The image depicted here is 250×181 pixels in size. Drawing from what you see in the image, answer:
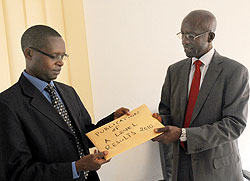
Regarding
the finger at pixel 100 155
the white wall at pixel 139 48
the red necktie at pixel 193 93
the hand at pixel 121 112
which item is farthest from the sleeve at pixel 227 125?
the white wall at pixel 139 48

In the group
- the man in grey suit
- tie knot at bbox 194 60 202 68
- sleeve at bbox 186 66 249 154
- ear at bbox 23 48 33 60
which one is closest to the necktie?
ear at bbox 23 48 33 60

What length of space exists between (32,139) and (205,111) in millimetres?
962

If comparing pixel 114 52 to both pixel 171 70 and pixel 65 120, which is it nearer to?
pixel 171 70

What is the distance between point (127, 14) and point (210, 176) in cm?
165

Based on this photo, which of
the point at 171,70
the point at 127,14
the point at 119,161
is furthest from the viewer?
the point at 119,161

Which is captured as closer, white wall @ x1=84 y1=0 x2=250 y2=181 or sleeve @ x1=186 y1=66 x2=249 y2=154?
sleeve @ x1=186 y1=66 x2=249 y2=154

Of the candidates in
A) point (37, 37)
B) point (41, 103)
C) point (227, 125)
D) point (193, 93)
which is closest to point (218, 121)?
point (227, 125)

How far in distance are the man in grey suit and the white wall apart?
94 cm

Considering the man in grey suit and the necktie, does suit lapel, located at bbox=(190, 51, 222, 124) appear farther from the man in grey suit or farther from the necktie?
the necktie

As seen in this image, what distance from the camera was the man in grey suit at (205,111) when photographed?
1511 mm

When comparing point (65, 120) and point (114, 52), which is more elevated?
point (114, 52)

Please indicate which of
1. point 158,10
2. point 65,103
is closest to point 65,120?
point 65,103

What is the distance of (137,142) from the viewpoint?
131 centimetres

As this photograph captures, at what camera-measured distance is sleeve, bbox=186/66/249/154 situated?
1.50 m
